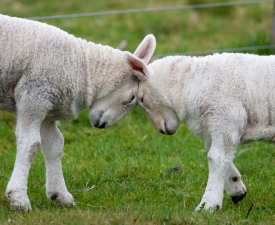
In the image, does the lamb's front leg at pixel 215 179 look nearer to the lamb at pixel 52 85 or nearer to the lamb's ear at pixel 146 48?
the lamb at pixel 52 85

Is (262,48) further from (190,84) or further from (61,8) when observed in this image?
(61,8)

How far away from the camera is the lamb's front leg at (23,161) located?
4.66m

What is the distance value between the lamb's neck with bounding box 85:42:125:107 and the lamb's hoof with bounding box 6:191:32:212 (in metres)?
1.01

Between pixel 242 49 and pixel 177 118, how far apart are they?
12.6 ft

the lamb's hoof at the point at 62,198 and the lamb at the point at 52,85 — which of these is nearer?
the lamb at the point at 52,85

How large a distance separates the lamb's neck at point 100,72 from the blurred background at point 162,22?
4.52m

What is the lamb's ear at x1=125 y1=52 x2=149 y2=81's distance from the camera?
5.01 meters

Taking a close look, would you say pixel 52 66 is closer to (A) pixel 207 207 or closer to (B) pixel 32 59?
(B) pixel 32 59

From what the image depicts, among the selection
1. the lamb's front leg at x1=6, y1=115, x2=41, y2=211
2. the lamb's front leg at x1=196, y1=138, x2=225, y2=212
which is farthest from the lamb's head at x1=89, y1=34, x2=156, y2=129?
the lamb's front leg at x1=196, y1=138, x2=225, y2=212

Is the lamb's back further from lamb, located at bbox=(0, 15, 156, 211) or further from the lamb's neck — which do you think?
the lamb's neck

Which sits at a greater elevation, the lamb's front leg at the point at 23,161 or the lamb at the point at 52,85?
the lamb at the point at 52,85

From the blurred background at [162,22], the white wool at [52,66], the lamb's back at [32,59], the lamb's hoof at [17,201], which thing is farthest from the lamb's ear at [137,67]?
the blurred background at [162,22]

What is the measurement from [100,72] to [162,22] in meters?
6.65

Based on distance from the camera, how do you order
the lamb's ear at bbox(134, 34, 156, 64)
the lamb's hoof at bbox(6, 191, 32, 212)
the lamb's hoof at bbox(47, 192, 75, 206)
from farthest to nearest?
the lamb's ear at bbox(134, 34, 156, 64)
the lamb's hoof at bbox(47, 192, 75, 206)
the lamb's hoof at bbox(6, 191, 32, 212)
